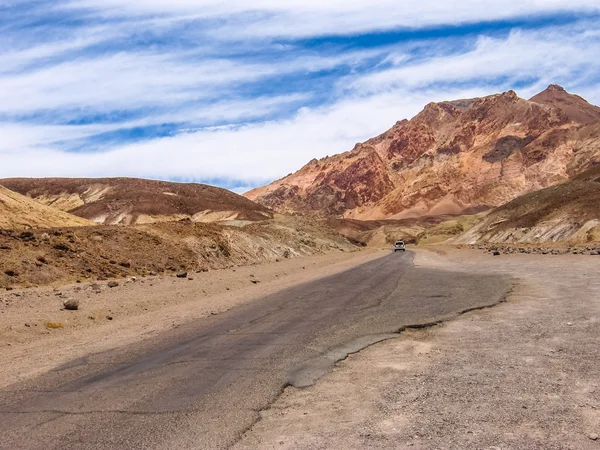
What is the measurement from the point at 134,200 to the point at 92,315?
4471 inches

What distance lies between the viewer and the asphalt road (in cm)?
566

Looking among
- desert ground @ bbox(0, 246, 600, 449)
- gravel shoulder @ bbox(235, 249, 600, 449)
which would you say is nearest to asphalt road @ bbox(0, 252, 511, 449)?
desert ground @ bbox(0, 246, 600, 449)

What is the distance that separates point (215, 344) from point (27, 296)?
30.5 feet

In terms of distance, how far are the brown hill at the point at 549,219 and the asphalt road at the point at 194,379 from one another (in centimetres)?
4443

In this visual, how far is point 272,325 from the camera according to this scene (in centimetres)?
1205

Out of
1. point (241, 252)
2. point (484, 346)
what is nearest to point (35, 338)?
point (484, 346)

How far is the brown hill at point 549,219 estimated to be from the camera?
56500 mm

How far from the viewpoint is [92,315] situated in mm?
14570

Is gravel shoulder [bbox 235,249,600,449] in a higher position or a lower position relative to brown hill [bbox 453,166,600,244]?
higher

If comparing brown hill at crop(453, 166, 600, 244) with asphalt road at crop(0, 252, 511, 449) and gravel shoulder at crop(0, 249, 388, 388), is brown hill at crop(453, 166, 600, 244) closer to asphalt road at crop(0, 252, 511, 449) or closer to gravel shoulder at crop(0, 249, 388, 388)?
gravel shoulder at crop(0, 249, 388, 388)

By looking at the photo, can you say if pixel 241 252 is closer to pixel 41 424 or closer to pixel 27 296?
pixel 27 296

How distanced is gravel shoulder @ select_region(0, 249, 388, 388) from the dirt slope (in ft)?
7.97

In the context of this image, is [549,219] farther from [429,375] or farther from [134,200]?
[134,200]

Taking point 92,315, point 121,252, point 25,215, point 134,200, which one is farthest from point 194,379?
point 134,200
